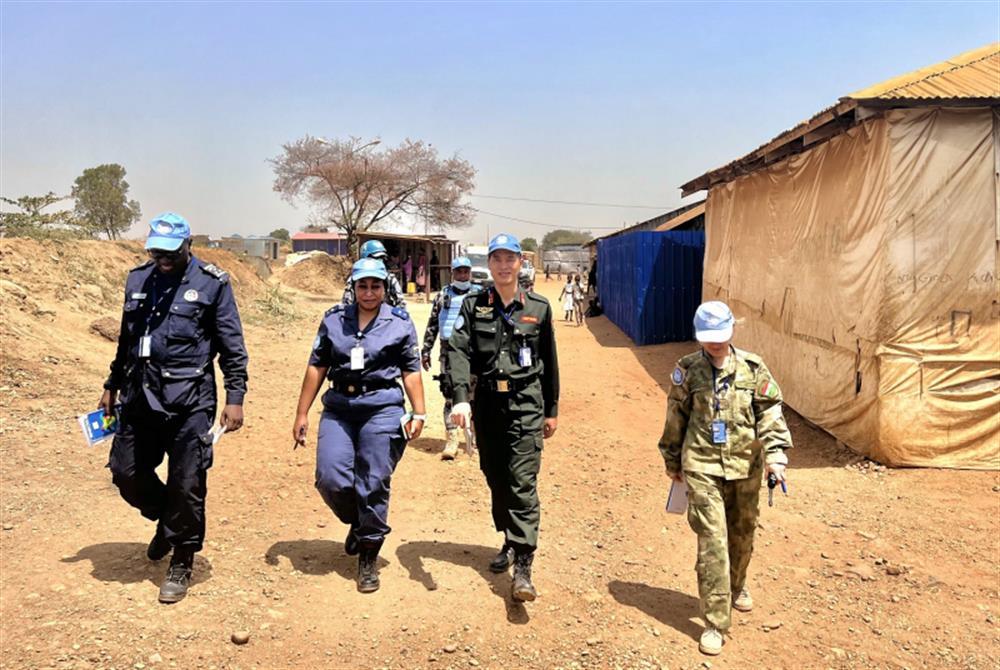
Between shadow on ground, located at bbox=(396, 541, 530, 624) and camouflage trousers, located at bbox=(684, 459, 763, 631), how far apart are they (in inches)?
36.0

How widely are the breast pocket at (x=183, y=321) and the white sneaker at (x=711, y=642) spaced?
2.91 m

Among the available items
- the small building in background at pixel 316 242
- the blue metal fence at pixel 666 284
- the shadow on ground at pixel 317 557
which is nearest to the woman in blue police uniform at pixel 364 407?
the shadow on ground at pixel 317 557

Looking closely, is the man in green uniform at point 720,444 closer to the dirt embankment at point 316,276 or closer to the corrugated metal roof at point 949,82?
the corrugated metal roof at point 949,82

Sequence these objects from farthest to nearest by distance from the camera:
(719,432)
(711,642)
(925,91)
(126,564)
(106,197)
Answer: (106,197) < (925,91) < (126,564) < (719,432) < (711,642)

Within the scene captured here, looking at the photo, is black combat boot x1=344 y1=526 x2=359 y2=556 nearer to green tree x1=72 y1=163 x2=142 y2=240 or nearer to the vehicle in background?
the vehicle in background

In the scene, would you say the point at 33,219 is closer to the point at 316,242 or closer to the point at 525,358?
the point at 525,358

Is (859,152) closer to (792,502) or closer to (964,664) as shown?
(792,502)

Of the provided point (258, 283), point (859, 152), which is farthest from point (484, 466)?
point (258, 283)

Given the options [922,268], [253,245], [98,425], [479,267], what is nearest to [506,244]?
[98,425]

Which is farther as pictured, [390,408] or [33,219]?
[33,219]

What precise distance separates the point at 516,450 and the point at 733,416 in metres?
1.11

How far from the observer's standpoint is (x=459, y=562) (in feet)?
14.7

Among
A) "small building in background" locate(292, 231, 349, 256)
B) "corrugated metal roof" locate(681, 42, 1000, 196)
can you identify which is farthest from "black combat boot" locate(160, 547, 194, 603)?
"small building in background" locate(292, 231, 349, 256)

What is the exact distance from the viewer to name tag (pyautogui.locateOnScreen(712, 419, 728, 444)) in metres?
3.70
